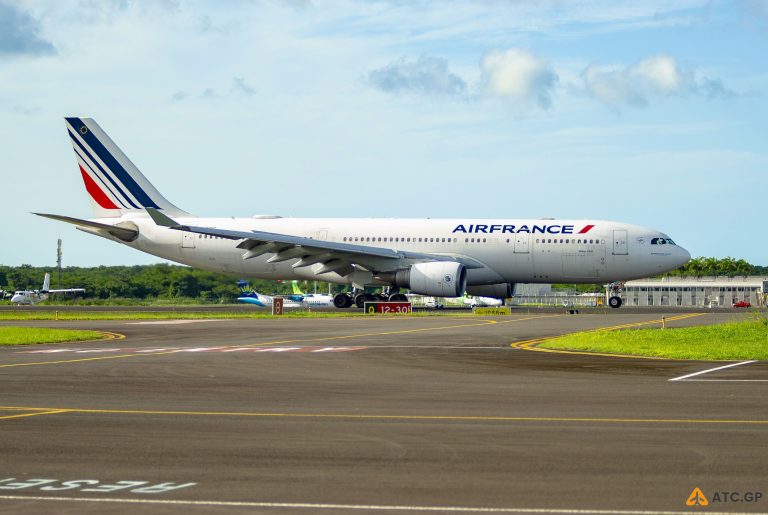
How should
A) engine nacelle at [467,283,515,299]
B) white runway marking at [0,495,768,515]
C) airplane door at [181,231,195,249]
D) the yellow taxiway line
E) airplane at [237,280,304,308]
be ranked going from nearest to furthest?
Result: white runway marking at [0,495,768,515], the yellow taxiway line, engine nacelle at [467,283,515,299], airplane door at [181,231,195,249], airplane at [237,280,304,308]

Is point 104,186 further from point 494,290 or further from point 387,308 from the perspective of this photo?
point 494,290

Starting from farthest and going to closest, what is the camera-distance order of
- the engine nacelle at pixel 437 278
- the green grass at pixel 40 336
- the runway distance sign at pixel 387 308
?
the runway distance sign at pixel 387 308, the engine nacelle at pixel 437 278, the green grass at pixel 40 336

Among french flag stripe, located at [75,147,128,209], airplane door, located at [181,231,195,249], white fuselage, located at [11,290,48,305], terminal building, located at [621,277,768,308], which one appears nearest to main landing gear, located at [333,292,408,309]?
airplane door, located at [181,231,195,249]

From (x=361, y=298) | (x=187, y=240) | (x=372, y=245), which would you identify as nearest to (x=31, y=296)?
(x=187, y=240)

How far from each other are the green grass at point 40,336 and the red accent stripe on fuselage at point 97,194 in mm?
28315

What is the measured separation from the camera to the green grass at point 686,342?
30125 mm

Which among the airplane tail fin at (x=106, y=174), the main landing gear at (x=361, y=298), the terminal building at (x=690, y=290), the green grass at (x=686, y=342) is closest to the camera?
the green grass at (x=686, y=342)

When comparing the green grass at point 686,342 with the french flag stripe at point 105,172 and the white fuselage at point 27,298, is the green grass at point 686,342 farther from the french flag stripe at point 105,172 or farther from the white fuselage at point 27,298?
the white fuselage at point 27,298

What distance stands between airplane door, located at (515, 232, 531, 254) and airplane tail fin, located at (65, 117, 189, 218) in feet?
74.7

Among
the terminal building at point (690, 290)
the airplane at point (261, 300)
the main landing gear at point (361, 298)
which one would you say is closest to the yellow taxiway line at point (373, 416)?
the main landing gear at point (361, 298)

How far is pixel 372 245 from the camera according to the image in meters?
67.6

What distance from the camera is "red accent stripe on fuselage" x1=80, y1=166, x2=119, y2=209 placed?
236ft

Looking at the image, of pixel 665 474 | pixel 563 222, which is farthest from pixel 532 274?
pixel 665 474

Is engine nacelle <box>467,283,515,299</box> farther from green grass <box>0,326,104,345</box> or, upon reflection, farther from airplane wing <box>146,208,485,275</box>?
green grass <box>0,326,104,345</box>
